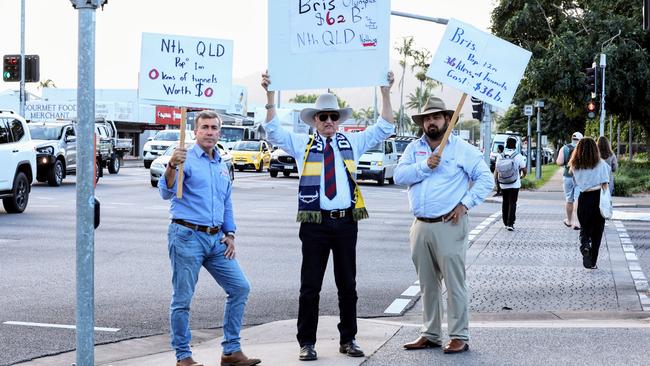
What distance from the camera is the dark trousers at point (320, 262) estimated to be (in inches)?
281

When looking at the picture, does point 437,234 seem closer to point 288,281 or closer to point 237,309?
point 237,309

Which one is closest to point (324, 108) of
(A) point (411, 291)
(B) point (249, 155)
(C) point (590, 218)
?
(A) point (411, 291)

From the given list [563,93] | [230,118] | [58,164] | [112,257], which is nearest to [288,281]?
[112,257]

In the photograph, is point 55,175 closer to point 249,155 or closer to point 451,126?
point 249,155

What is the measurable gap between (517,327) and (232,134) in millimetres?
45836

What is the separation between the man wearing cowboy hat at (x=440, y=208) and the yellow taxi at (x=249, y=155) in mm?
40421

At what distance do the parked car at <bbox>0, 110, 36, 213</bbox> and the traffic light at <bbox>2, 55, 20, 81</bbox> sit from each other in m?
15.7

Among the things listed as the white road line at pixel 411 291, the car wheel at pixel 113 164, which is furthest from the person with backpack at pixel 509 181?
the car wheel at pixel 113 164

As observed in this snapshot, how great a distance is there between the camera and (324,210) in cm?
711

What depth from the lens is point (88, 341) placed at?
566 cm

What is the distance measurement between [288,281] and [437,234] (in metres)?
4.52

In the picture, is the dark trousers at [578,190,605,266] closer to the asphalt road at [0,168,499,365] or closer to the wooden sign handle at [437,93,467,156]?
the asphalt road at [0,168,499,365]

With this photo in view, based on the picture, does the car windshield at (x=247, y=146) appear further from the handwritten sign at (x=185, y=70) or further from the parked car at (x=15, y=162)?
the handwritten sign at (x=185, y=70)

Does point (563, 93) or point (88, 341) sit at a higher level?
point (563, 93)
